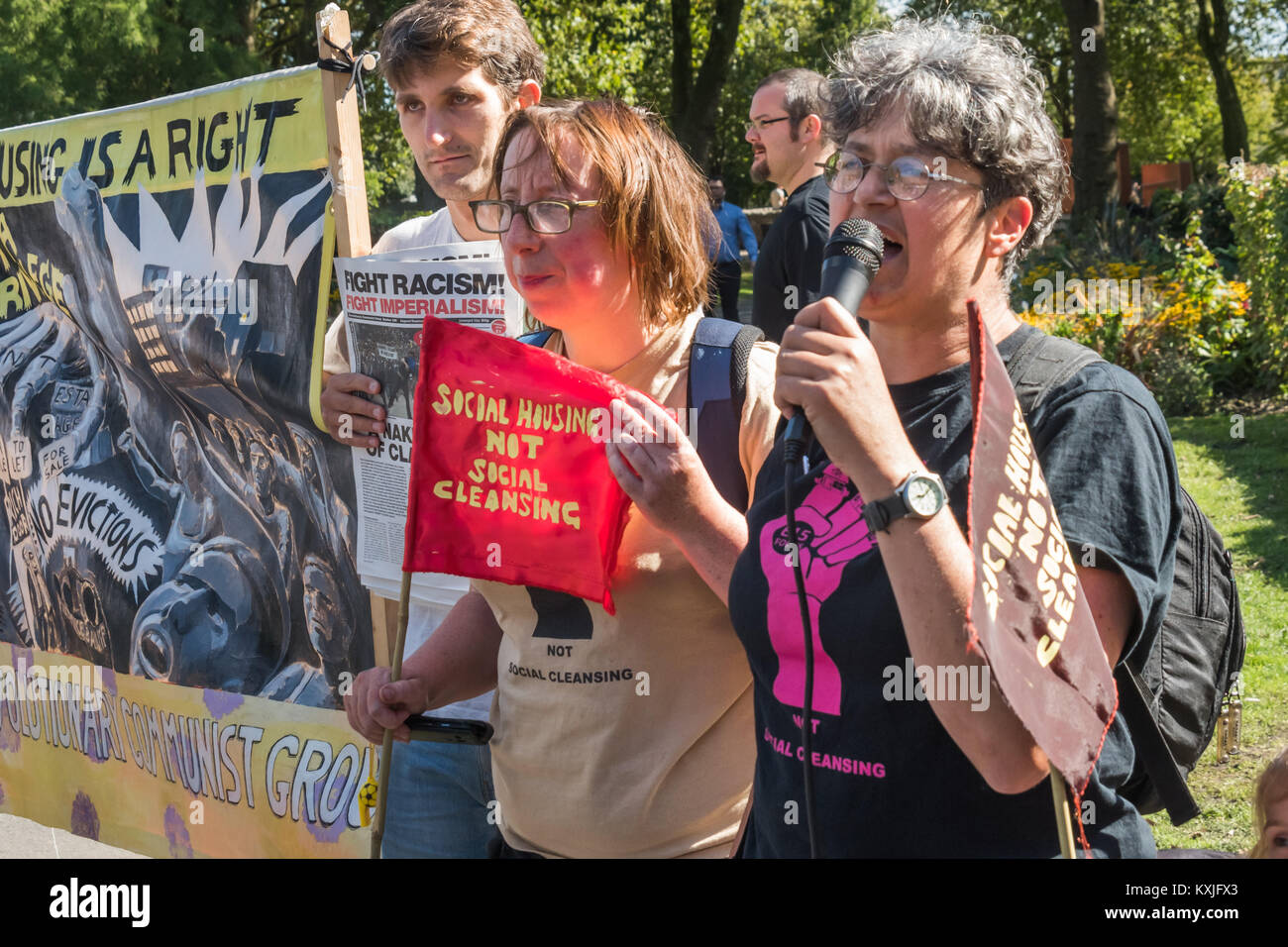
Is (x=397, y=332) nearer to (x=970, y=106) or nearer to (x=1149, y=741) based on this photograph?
(x=970, y=106)

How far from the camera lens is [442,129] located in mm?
2939

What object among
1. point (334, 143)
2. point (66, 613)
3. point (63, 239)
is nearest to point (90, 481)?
point (66, 613)

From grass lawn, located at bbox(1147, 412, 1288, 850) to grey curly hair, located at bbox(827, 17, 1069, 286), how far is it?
1.17 m

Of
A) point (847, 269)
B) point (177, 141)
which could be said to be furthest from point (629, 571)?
point (177, 141)

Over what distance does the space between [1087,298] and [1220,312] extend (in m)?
1.12

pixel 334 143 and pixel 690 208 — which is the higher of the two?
pixel 334 143

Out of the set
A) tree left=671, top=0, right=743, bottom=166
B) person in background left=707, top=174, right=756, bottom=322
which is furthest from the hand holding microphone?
tree left=671, top=0, right=743, bottom=166

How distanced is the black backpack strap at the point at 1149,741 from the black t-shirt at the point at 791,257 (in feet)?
11.1

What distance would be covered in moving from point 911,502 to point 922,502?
0.05 ft

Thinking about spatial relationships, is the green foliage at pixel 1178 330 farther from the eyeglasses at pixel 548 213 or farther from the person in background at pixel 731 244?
the eyeglasses at pixel 548 213

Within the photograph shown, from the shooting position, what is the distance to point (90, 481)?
155 inches

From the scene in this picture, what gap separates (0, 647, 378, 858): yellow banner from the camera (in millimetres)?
3404

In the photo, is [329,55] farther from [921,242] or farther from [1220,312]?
[1220,312]

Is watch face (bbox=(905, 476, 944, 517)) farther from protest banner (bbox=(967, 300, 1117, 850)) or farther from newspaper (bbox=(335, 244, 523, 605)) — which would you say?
newspaper (bbox=(335, 244, 523, 605))
